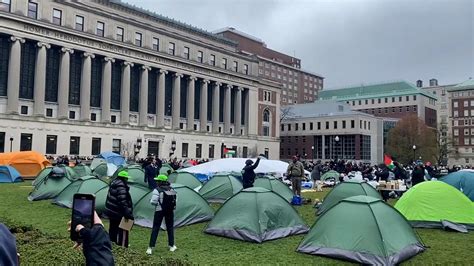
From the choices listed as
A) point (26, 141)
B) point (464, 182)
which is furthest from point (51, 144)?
point (464, 182)

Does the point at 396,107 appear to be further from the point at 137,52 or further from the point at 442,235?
the point at 442,235

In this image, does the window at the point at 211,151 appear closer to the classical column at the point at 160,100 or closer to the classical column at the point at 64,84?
the classical column at the point at 160,100

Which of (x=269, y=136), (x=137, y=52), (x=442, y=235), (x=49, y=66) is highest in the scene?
(x=137, y=52)

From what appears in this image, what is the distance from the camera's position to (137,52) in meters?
64.0

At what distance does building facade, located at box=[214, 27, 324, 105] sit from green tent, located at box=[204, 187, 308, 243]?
108 metres

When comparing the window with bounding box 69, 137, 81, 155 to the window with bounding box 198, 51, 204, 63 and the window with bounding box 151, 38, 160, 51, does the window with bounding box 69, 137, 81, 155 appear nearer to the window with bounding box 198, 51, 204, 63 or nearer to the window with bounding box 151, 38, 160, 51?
the window with bounding box 151, 38, 160, 51

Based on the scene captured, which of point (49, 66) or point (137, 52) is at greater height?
point (137, 52)

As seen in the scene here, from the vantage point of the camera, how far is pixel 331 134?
91.1 m

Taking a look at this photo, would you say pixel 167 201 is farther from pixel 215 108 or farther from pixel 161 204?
pixel 215 108

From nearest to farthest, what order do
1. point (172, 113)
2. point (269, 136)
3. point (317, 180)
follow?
point (317, 180), point (172, 113), point (269, 136)

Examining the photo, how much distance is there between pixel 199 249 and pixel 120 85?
56155 mm

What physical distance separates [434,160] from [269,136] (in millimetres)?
34920

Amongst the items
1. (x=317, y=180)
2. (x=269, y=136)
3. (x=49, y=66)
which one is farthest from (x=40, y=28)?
(x=269, y=136)

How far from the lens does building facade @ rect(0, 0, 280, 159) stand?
52188mm
